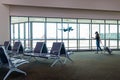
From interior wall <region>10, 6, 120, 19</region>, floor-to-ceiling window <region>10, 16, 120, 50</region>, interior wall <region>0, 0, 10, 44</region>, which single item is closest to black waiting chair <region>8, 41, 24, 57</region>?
interior wall <region>0, 0, 10, 44</region>

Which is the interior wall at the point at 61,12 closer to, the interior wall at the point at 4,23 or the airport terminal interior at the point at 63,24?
the airport terminal interior at the point at 63,24

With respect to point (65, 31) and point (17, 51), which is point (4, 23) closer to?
point (17, 51)

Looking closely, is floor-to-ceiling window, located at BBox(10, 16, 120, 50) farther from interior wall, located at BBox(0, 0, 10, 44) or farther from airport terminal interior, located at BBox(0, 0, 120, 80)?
interior wall, located at BBox(0, 0, 10, 44)

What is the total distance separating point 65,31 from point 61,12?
164cm

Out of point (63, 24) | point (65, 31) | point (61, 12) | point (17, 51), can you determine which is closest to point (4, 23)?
point (17, 51)

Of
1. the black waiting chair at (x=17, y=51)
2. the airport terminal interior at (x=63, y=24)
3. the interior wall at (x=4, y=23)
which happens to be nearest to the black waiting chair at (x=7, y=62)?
the black waiting chair at (x=17, y=51)

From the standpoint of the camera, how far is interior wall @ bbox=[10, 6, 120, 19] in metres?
14.2

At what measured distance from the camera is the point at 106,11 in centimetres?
1675

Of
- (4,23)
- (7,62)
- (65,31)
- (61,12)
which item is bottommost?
(7,62)

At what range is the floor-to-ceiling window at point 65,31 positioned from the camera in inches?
605

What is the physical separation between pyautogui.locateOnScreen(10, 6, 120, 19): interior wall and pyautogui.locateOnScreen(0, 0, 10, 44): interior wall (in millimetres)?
456

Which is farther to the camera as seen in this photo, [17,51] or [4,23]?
[4,23]

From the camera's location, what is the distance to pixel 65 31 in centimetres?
1630

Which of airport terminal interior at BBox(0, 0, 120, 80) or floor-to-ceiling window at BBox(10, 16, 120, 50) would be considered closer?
airport terminal interior at BBox(0, 0, 120, 80)
